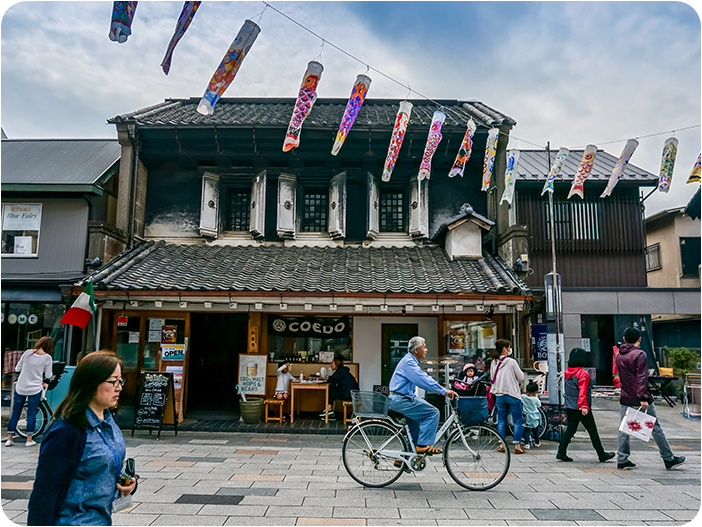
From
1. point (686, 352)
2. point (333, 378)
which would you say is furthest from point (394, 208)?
point (686, 352)

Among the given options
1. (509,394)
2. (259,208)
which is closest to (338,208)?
(259,208)

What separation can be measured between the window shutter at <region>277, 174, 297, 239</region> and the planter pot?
15.4 ft

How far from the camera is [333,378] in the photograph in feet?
38.9

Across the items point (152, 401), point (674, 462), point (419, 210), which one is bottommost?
point (674, 462)

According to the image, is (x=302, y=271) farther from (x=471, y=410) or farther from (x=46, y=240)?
(x=46, y=240)

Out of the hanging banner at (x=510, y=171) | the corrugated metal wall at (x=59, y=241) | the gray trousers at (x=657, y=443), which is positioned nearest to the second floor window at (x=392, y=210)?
the hanging banner at (x=510, y=171)

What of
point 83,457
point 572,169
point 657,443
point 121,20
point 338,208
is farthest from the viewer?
point 572,169

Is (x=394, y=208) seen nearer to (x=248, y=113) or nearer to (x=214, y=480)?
(x=248, y=113)

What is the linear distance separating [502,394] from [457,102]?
1089cm

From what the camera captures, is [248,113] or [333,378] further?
[248,113]

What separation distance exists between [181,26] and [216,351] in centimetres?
1147

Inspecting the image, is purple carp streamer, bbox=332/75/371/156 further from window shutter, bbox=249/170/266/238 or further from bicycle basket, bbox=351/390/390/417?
bicycle basket, bbox=351/390/390/417

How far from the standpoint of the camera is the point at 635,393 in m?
7.98

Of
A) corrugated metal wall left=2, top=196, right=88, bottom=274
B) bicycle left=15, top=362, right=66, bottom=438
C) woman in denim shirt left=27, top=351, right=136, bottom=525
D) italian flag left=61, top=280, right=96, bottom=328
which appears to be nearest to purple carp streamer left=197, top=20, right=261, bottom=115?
italian flag left=61, top=280, right=96, bottom=328
